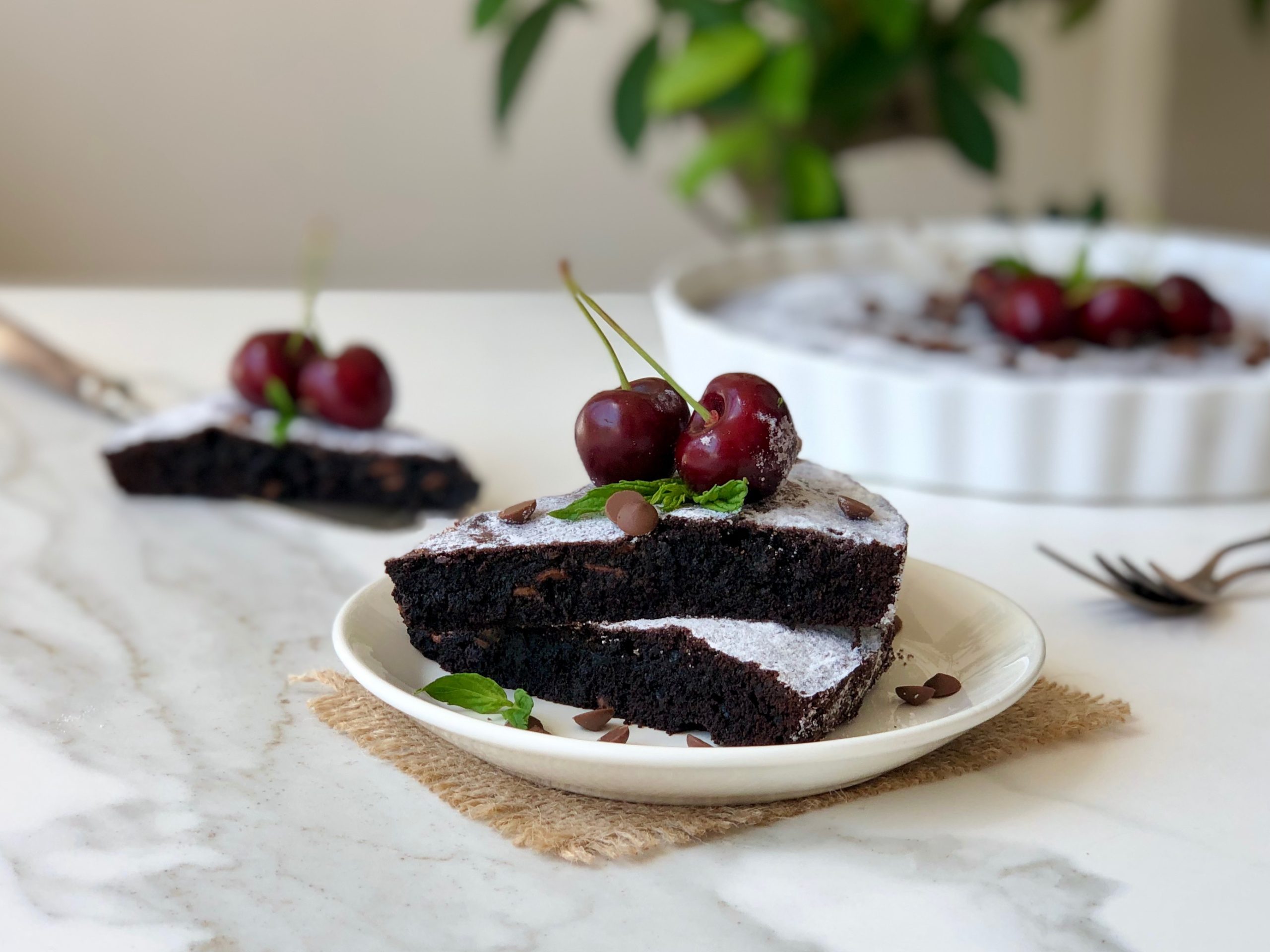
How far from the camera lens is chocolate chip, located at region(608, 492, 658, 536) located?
740 millimetres

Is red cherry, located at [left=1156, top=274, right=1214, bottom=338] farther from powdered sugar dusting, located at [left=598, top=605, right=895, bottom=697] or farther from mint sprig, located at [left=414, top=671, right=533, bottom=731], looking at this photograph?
mint sprig, located at [left=414, top=671, right=533, bottom=731]

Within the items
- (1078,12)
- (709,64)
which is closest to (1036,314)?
(709,64)

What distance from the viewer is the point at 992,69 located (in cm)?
195

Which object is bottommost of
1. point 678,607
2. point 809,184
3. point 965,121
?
point 678,607

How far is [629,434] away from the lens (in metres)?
0.78

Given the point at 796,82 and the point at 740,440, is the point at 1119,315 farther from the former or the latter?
the point at 740,440

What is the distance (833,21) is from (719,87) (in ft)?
0.78

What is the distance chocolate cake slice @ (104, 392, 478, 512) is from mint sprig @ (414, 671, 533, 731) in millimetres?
503

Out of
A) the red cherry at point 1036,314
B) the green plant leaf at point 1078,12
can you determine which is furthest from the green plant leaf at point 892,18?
the red cherry at point 1036,314

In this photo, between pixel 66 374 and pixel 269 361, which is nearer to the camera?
pixel 269 361

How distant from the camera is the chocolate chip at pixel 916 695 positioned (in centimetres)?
76

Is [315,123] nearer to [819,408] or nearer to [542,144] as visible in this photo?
[542,144]

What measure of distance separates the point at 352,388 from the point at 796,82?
927 millimetres

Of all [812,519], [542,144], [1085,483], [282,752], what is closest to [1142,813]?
[812,519]
